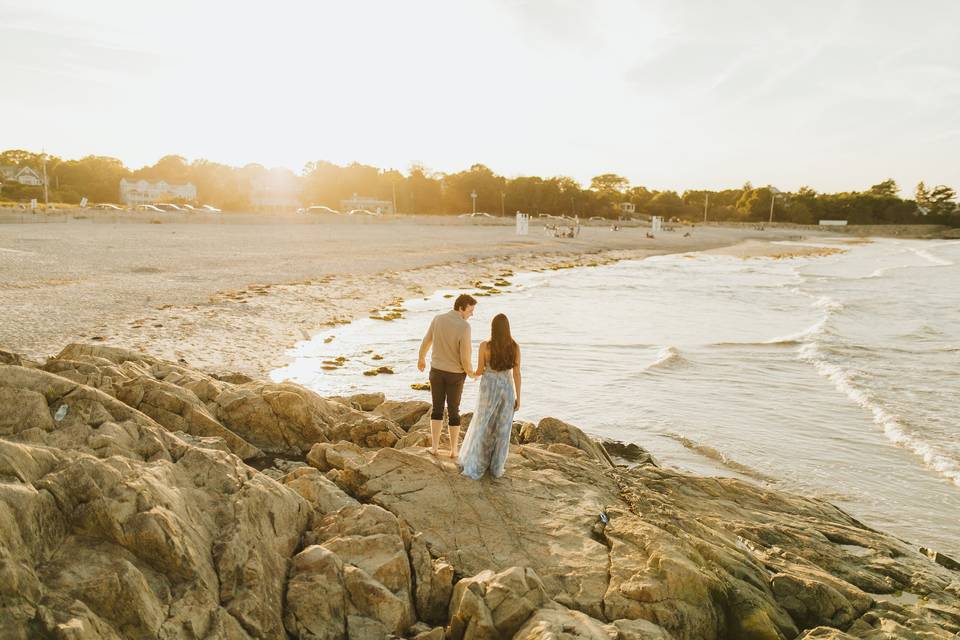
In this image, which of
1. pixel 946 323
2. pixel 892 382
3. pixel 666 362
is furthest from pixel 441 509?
pixel 946 323

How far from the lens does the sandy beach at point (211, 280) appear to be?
41.9ft

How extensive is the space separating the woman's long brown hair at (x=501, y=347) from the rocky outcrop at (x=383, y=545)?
1.11 meters

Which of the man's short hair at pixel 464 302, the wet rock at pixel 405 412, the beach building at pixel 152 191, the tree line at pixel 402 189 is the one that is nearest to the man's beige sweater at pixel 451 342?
the man's short hair at pixel 464 302

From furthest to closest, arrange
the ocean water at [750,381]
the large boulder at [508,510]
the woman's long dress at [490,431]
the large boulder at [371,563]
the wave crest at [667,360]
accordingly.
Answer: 1. the wave crest at [667,360]
2. the ocean water at [750,381]
3. the woman's long dress at [490,431]
4. the large boulder at [508,510]
5. the large boulder at [371,563]

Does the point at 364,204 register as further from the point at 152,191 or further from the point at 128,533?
the point at 128,533

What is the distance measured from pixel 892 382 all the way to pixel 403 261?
2312cm

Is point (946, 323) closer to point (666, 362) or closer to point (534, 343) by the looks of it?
point (666, 362)

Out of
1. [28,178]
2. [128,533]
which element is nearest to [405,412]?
[128,533]

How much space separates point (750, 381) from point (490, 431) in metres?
8.64

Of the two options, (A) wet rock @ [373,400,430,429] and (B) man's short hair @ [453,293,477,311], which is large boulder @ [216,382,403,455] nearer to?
(A) wet rock @ [373,400,430,429]

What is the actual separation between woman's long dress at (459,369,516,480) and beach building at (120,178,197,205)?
96.4 metres

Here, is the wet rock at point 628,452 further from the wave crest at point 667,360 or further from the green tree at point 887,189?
the green tree at point 887,189

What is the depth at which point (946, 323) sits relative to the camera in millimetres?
20797

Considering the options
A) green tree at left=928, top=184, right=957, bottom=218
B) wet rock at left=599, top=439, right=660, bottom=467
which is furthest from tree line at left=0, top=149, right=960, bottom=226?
wet rock at left=599, top=439, right=660, bottom=467
